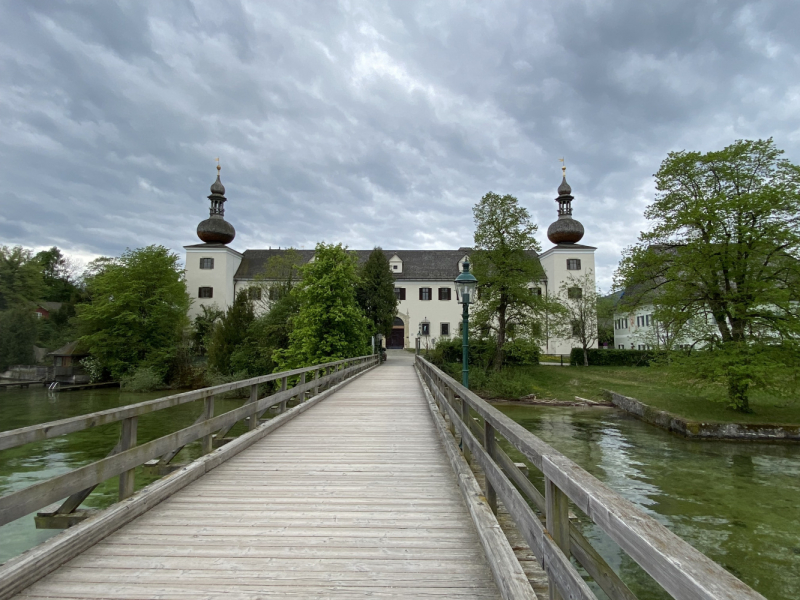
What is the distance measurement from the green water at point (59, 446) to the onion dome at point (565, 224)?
1244 inches

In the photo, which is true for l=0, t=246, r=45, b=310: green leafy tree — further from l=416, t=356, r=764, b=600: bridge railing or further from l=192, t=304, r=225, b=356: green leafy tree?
l=416, t=356, r=764, b=600: bridge railing

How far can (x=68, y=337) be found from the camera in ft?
140

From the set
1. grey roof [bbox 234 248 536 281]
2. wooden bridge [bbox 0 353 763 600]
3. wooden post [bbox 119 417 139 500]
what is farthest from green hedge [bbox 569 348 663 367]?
wooden post [bbox 119 417 139 500]

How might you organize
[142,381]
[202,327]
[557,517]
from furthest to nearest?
[202,327]
[142,381]
[557,517]

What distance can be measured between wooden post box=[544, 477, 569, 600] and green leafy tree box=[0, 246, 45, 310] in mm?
52583

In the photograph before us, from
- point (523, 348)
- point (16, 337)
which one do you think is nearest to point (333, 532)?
point (523, 348)

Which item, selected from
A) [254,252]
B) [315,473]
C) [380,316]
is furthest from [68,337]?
[315,473]

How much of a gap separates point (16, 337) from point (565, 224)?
4903cm

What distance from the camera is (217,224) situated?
151ft

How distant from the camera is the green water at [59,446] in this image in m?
7.50

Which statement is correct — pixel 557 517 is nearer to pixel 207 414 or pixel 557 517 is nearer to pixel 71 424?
pixel 71 424

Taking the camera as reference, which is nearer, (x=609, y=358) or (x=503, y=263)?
(x=503, y=263)

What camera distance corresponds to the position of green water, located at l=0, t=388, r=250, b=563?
7.50 metres

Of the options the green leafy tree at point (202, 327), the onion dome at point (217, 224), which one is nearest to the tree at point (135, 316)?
the green leafy tree at point (202, 327)
